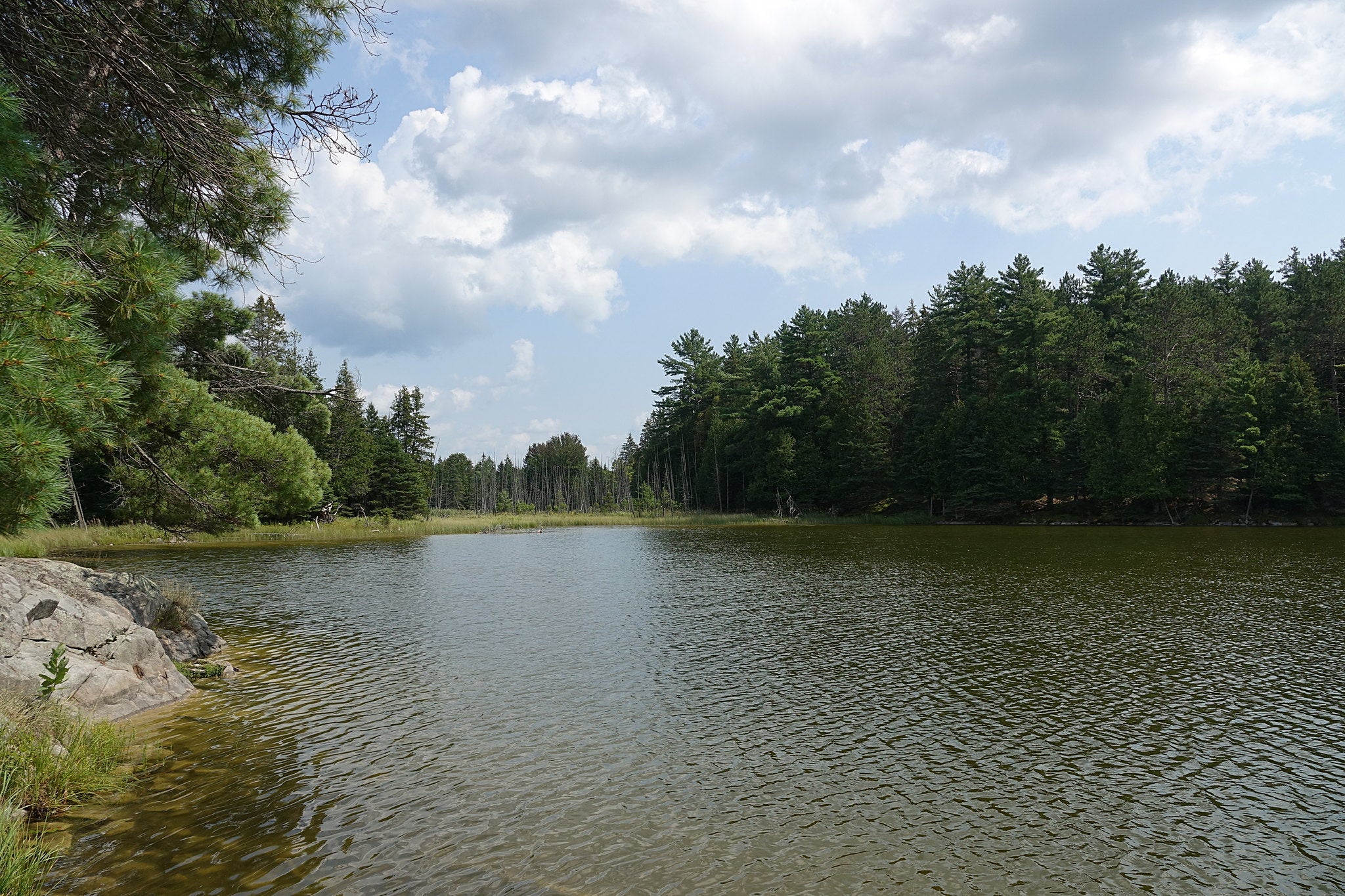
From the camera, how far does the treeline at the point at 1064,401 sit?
156 feet

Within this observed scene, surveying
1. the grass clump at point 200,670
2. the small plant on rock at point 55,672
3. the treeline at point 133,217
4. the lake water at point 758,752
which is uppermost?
the treeline at point 133,217

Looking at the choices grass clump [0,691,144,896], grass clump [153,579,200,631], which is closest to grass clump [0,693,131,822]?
grass clump [0,691,144,896]

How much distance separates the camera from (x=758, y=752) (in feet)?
29.5

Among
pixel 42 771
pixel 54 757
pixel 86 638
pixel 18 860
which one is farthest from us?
pixel 86 638

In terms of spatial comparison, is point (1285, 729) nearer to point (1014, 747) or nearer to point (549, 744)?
point (1014, 747)

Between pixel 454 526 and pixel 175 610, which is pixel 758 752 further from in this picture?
pixel 454 526

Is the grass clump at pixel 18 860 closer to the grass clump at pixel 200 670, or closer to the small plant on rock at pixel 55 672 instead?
the small plant on rock at pixel 55 672

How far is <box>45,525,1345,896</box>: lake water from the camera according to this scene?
617cm

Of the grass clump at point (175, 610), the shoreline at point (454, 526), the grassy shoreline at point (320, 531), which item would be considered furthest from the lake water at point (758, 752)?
the shoreline at point (454, 526)

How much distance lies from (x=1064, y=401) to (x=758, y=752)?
199ft

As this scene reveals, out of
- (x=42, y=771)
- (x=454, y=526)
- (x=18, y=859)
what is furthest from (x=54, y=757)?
(x=454, y=526)

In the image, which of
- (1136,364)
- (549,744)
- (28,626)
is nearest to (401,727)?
(549,744)

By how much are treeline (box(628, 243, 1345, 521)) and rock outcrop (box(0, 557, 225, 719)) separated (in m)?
55.7

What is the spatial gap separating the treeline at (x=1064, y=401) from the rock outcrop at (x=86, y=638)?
5568 centimetres
